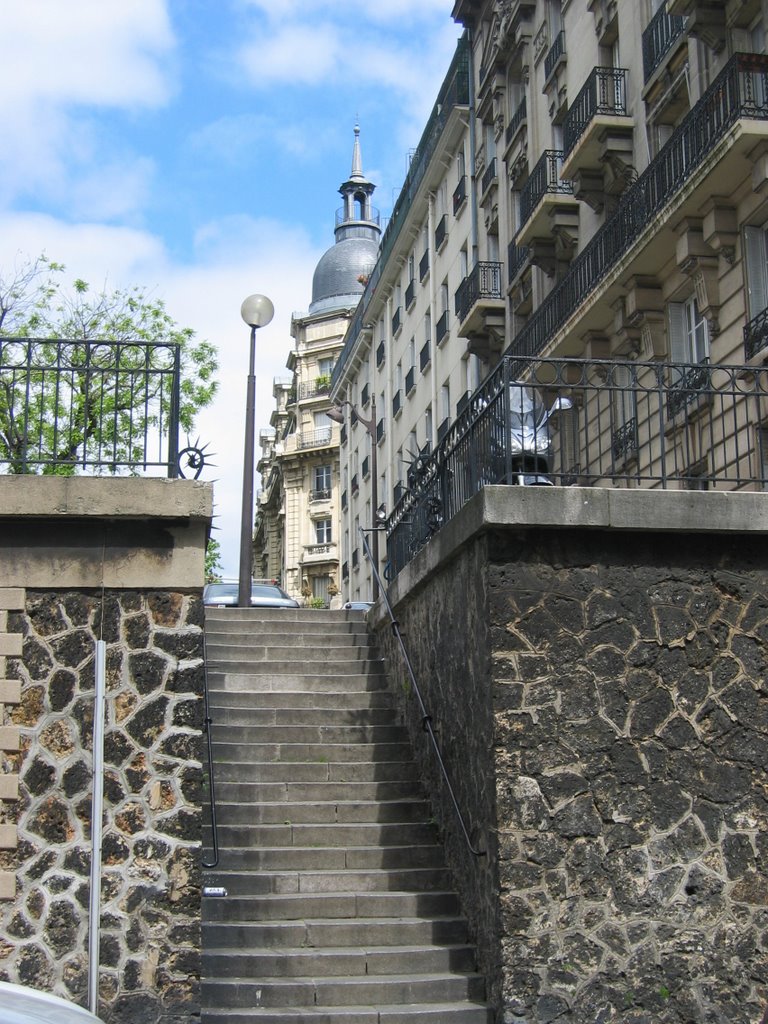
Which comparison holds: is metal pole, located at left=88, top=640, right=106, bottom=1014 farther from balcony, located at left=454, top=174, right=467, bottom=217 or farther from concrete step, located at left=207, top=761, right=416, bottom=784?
balcony, located at left=454, top=174, right=467, bottom=217

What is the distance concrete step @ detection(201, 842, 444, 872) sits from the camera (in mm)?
10984

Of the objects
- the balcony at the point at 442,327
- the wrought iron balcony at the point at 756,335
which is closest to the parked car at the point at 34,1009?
the wrought iron balcony at the point at 756,335

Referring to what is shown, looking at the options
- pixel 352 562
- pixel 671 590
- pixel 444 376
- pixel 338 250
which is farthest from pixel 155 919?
pixel 338 250

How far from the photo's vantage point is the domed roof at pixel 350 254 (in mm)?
78250

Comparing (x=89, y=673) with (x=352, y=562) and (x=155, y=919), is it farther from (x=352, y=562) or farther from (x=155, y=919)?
(x=352, y=562)

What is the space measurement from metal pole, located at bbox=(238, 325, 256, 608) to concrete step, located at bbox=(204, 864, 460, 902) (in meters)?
11.0

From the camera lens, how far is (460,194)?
35188mm

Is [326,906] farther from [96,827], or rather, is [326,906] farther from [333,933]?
[96,827]

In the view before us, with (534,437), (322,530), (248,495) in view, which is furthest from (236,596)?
(322,530)

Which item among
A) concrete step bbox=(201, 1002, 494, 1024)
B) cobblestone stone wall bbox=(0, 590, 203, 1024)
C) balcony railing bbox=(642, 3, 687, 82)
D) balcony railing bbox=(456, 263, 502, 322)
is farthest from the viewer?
balcony railing bbox=(456, 263, 502, 322)

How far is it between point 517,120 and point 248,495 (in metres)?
10.8

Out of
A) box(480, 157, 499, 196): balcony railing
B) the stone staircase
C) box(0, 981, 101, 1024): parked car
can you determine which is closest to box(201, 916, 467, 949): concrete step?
the stone staircase

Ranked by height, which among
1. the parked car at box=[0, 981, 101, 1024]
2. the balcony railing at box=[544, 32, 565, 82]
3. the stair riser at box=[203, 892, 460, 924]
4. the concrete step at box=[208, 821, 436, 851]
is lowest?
the stair riser at box=[203, 892, 460, 924]

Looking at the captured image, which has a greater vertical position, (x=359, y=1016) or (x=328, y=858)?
(x=328, y=858)
